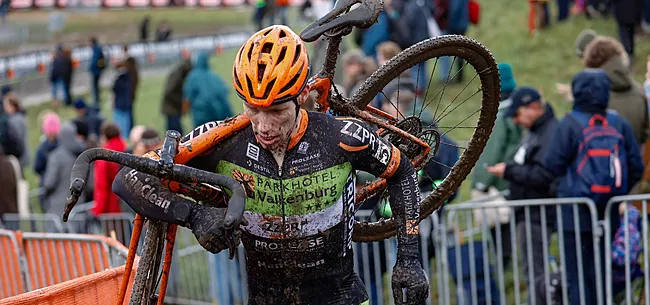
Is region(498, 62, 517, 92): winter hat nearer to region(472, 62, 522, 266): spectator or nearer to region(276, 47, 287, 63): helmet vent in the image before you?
region(472, 62, 522, 266): spectator

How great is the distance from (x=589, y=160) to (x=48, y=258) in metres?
4.29

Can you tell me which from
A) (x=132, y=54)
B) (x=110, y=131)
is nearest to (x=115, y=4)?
(x=132, y=54)

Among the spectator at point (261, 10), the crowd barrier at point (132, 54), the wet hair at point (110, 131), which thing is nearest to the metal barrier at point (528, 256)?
the wet hair at point (110, 131)

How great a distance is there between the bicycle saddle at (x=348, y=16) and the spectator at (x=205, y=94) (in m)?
8.94

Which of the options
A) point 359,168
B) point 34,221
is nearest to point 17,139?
point 34,221

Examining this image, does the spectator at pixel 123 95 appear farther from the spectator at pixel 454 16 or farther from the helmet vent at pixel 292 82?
the helmet vent at pixel 292 82

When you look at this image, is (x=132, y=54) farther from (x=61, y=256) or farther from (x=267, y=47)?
(x=267, y=47)

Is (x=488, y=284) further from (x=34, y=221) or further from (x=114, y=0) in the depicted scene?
(x=114, y=0)

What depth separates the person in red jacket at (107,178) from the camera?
438 inches

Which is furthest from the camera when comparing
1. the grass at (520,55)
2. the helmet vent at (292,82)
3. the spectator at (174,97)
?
the spectator at (174,97)

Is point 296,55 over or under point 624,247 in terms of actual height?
over

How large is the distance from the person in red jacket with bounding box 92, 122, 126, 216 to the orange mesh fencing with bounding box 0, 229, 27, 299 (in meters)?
2.47

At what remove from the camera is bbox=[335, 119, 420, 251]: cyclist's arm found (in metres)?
4.83

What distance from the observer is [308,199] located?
4.77 m
